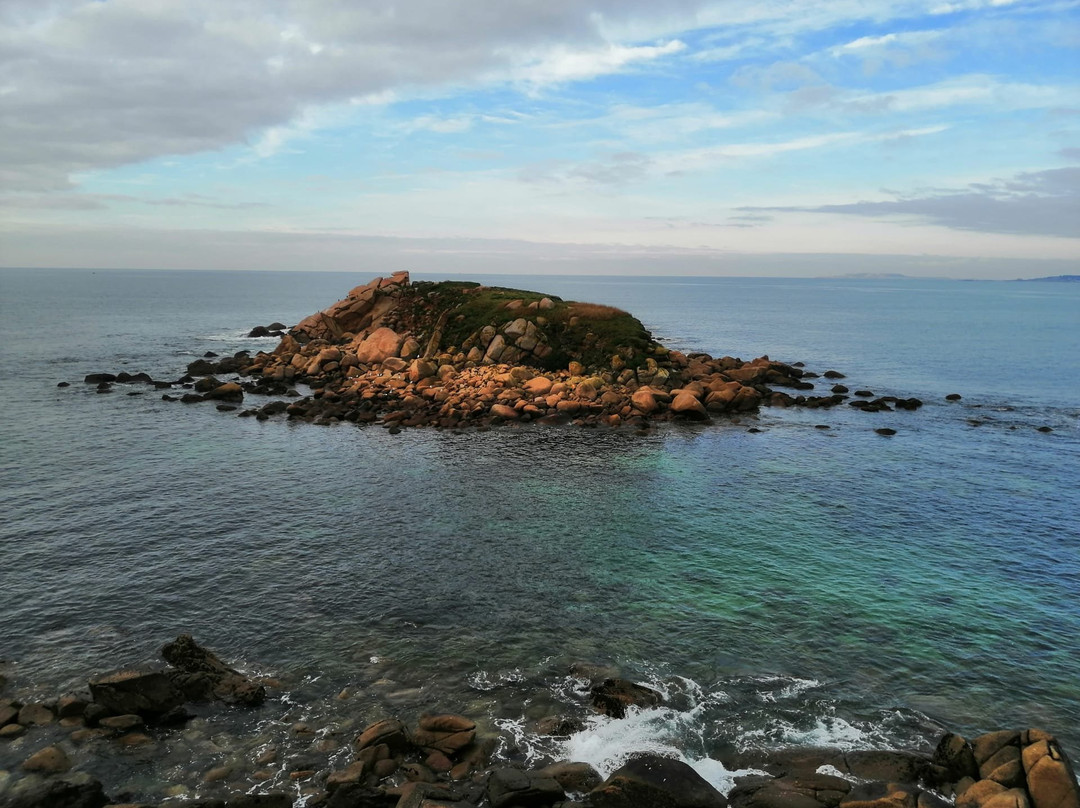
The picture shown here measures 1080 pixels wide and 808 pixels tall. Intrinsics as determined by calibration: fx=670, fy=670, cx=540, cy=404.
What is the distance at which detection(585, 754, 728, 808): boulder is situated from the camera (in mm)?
17141

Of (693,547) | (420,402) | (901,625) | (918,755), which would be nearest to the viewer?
(918,755)

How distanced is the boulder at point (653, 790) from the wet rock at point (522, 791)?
3.19 feet

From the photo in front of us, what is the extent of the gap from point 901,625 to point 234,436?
49.3 m

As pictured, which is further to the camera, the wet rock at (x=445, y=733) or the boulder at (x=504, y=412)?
the boulder at (x=504, y=412)

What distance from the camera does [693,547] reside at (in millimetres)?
34625

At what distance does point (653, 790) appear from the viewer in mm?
17141

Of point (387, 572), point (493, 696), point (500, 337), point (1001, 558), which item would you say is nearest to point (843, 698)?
point (493, 696)

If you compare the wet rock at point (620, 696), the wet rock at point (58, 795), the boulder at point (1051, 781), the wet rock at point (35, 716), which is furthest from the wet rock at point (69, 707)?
the boulder at point (1051, 781)

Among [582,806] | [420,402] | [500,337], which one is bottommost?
[582,806]

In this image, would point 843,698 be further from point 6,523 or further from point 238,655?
point 6,523

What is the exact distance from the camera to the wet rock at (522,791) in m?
17.5

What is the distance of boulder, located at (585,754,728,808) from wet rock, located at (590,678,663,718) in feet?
12.3

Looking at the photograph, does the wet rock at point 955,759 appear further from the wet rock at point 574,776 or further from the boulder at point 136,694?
the boulder at point 136,694

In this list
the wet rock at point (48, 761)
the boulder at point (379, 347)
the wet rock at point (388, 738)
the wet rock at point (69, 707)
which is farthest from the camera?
the boulder at point (379, 347)
